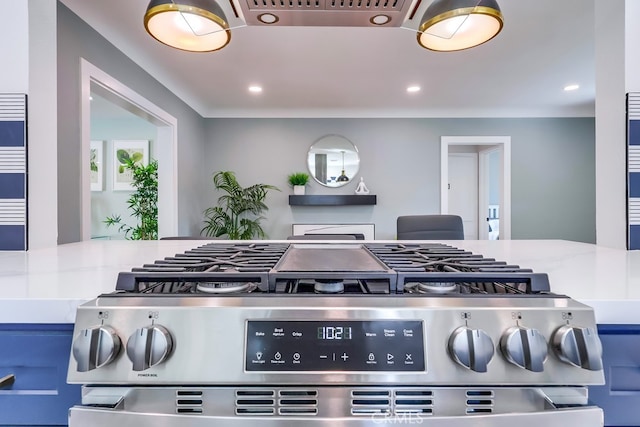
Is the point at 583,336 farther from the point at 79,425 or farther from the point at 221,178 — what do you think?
the point at 221,178

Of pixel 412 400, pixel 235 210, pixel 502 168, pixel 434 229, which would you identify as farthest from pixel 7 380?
pixel 502 168

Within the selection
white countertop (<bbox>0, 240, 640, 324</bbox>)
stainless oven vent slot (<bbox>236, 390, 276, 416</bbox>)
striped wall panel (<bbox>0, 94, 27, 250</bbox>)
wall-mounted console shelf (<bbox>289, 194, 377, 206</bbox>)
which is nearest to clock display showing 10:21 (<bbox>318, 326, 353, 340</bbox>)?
stainless oven vent slot (<bbox>236, 390, 276, 416</bbox>)

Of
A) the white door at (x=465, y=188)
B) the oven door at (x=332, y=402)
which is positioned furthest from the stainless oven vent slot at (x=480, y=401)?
the white door at (x=465, y=188)

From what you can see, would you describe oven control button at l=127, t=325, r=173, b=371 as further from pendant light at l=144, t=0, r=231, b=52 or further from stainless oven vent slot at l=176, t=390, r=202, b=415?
pendant light at l=144, t=0, r=231, b=52

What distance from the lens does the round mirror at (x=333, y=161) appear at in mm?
4207

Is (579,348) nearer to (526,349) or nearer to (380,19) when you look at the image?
(526,349)

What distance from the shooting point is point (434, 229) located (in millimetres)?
2293

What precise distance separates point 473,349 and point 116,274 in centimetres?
74

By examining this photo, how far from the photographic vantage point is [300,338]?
0.50 m

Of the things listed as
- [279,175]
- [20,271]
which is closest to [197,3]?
[20,271]

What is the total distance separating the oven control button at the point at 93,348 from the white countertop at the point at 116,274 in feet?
0.31

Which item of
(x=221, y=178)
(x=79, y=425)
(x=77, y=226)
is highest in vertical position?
(x=221, y=178)

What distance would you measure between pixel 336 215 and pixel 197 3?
11.0 feet

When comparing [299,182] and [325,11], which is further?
[299,182]
